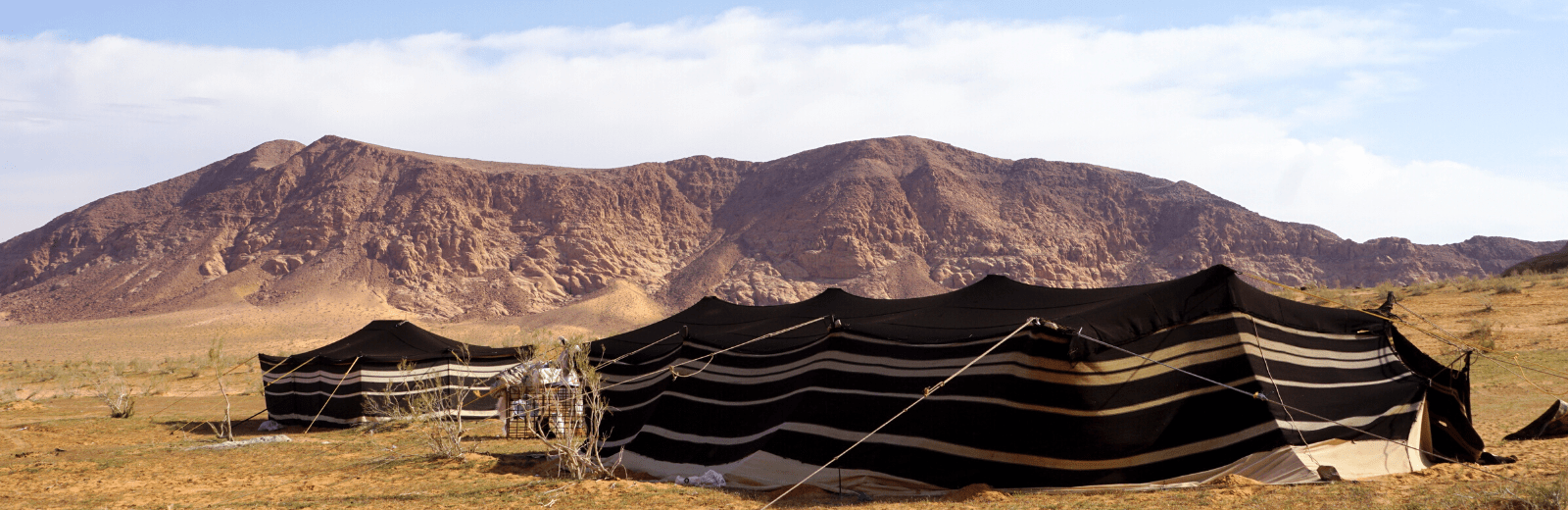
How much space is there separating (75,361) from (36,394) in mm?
14464

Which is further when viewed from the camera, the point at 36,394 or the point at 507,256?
the point at 507,256

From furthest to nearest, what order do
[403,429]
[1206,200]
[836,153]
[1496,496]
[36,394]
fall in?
[836,153], [1206,200], [36,394], [403,429], [1496,496]

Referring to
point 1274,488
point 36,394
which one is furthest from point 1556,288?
point 36,394

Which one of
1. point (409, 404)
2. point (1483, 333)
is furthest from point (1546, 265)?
point (409, 404)

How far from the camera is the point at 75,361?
40.3 m

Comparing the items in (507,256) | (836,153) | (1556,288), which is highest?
(836,153)

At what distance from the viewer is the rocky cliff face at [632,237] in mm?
72250

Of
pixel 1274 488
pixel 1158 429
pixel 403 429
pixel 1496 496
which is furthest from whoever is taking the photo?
pixel 403 429

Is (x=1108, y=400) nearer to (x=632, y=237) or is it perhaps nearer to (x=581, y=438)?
(x=581, y=438)

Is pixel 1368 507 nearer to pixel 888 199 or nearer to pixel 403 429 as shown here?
pixel 403 429

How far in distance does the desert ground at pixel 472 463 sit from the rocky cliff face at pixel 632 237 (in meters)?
43.3

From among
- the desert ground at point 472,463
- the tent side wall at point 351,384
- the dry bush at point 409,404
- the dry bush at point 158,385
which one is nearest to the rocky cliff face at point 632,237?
the dry bush at point 158,385

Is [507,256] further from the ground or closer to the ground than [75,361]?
further from the ground

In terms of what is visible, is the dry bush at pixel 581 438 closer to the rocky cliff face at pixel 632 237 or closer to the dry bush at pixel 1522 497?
the dry bush at pixel 1522 497
